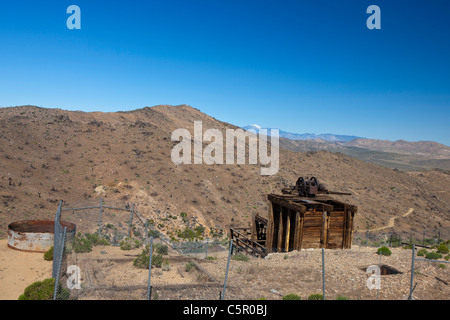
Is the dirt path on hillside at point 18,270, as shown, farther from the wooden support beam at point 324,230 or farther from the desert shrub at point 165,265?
the wooden support beam at point 324,230

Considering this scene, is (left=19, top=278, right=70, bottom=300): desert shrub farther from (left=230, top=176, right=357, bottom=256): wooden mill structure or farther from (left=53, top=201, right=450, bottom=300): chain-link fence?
(left=230, top=176, right=357, bottom=256): wooden mill structure

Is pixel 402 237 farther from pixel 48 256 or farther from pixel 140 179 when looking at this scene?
pixel 48 256

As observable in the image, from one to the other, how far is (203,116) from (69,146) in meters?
46.8

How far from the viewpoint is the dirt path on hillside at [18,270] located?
11.3 metres

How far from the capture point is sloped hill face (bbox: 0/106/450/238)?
102 ft

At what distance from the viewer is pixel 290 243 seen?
1717 centimetres

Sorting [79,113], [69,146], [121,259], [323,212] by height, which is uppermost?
[79,113]

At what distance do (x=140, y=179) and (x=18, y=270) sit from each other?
78.4 feet

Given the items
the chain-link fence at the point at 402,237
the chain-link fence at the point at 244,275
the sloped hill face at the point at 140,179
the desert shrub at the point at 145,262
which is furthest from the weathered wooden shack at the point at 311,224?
the sloped hill face at the point at 140,179

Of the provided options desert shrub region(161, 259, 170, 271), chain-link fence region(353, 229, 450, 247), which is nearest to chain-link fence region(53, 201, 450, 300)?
desert shrub region(161, 259, 170, 271)
